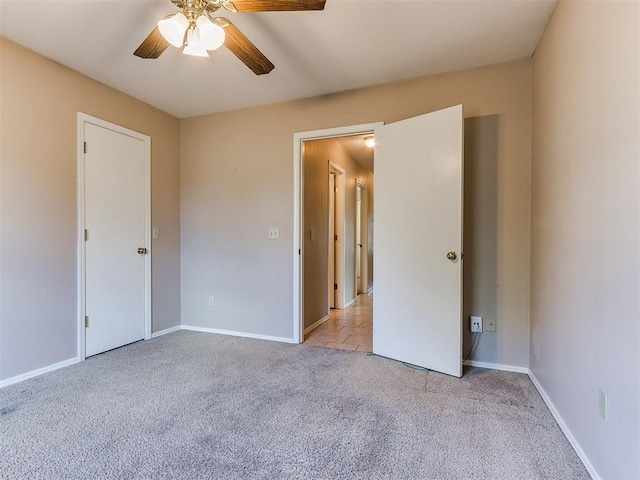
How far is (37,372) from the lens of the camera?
2418 mm

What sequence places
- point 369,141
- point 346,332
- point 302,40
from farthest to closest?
point 369,141
point 346,332
point 302,40

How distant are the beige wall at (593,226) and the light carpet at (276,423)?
0.33 metres

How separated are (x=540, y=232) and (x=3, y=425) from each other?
334cm

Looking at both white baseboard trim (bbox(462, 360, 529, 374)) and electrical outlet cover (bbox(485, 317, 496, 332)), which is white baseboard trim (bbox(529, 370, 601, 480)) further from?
electrical outlet cover (bbox(485, 317, 496, 332))

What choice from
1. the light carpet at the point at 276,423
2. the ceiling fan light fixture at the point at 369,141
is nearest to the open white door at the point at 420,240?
→ the light carpet at the point at 276,423

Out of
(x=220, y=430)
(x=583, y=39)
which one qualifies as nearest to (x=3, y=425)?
(x=220, y=430)

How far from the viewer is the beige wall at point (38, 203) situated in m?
2.26

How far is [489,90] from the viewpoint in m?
2.56

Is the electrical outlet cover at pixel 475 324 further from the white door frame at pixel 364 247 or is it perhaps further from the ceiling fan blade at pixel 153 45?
the white door frame at pixel 364 247

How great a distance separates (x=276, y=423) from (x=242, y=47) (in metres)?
2.10

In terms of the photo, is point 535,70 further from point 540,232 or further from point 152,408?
point 152,408

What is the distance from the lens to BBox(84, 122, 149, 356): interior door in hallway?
2.82m

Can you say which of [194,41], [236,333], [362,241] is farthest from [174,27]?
[362,241]

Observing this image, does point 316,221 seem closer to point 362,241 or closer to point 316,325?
point 316,325
